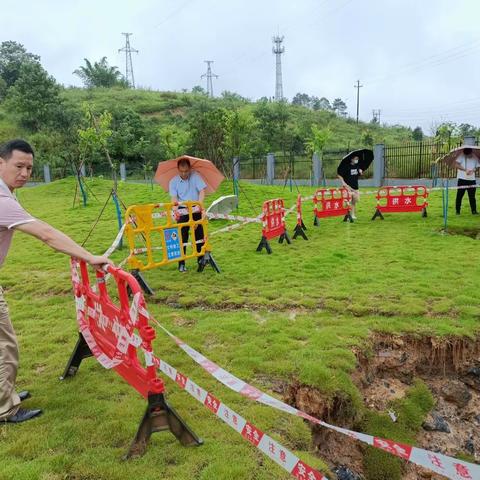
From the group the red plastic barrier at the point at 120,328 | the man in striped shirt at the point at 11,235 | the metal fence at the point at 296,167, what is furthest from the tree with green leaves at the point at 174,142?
the man in striped shirt at the point at 11,235

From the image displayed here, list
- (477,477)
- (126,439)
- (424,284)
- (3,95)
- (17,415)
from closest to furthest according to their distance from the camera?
(477,477) → (126,439) → (17,415) → (424,284) → (3,95)

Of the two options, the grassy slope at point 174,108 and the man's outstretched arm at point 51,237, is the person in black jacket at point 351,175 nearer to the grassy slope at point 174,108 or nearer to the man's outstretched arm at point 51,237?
the man's outstretched arm at point 51,237

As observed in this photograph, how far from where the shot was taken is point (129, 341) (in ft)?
10.5

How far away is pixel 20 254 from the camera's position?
33.7ft

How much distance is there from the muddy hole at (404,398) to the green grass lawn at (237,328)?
152mm

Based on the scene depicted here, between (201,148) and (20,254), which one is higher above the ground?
(201,148)

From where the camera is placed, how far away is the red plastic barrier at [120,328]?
2900mm

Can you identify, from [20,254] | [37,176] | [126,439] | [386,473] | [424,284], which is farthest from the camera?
[37,176]

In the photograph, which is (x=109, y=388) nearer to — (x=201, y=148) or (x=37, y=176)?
(x=201, y=148)

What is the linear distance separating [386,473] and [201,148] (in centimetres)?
2239

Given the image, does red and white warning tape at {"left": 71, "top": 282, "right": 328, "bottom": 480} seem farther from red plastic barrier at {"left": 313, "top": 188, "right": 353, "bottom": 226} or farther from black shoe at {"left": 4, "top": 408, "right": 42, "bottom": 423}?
red plastic barrier at {"left": 313, "top": 188, "right": 353, "bottom": 226}

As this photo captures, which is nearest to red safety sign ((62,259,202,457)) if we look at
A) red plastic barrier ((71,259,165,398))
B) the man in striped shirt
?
red plastic barrier ((71,259,165,398))

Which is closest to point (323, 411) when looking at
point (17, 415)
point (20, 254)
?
point (17, 415)

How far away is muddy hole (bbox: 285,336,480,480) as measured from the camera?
13.0 ft
